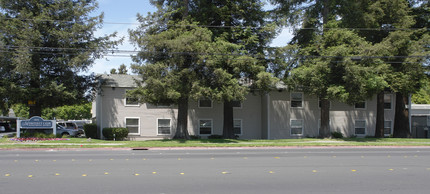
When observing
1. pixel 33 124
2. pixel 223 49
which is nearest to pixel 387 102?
pixel 223 49

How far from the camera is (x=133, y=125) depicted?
97.0 feet

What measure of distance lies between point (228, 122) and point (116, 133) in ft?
29.0

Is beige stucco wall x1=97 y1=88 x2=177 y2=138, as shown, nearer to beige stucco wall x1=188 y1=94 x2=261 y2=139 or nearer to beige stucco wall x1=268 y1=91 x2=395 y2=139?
beige stucco wall x1=188 y1=94 x2=261 y2=139

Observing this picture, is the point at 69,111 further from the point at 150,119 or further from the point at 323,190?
Result: the point at 323,190

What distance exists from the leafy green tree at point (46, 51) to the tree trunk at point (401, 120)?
26.6m

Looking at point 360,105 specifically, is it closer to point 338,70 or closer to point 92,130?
point 338,70

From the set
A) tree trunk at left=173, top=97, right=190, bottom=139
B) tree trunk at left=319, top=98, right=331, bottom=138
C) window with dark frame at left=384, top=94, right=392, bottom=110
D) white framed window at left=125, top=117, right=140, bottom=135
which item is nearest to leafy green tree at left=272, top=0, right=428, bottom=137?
tree trunk at left=319, top=98, right=331, bottom=138

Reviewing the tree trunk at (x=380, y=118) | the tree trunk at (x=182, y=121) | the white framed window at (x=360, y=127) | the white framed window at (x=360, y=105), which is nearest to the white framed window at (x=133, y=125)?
the tree trunk at (x=182, y=121)

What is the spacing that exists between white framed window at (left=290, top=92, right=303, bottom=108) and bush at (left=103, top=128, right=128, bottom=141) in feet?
48.0

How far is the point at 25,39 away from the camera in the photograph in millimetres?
25234

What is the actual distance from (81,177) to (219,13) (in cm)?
1993

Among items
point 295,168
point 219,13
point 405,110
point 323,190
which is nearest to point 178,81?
point 219,13

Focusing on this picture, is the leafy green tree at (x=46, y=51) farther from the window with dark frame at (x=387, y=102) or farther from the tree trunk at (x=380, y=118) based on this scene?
the window with dark frame at (x=387, y=102)

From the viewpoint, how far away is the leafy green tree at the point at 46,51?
83.6 ft
